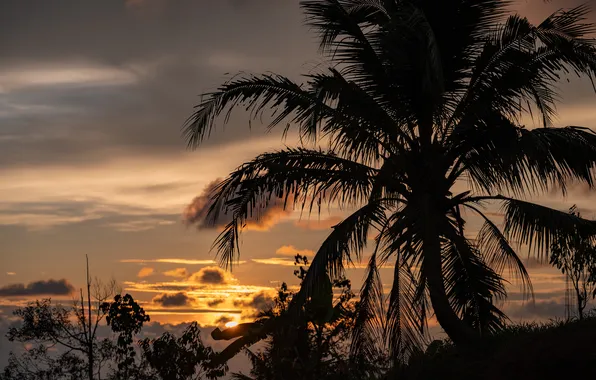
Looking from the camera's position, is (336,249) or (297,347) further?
(297,347)

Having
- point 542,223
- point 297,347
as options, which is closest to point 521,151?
point 542,223

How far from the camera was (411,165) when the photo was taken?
57.3 feet

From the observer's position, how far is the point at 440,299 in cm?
1738

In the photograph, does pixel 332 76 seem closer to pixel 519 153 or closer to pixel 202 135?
pixel 202 135

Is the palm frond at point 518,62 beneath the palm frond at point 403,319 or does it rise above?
above

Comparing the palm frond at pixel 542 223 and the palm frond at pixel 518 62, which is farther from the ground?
the palm frond at pixel 518 62

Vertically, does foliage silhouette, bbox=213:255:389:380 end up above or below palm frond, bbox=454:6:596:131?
below

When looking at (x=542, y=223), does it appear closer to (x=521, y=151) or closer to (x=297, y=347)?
(x=521, y=151)

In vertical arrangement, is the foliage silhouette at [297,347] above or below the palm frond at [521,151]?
below

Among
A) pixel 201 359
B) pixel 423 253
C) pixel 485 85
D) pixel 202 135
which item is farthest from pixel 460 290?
pixel 201 359

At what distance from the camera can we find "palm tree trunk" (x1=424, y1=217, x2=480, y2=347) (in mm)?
16938

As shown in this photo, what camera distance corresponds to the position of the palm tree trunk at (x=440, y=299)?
16.9 m

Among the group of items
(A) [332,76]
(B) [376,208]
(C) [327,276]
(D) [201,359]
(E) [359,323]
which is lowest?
(D) [201,359]

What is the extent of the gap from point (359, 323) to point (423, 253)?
81.8 inches
